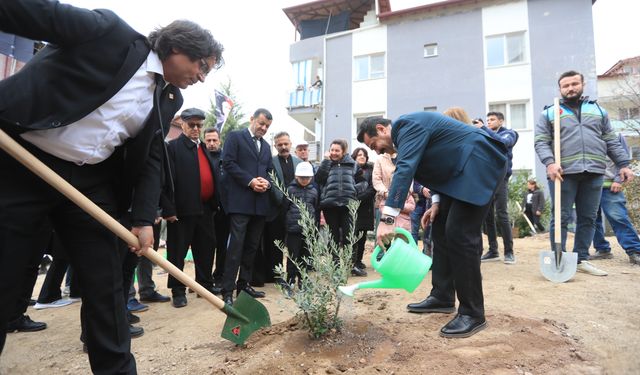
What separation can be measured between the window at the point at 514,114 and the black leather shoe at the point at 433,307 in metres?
12.5

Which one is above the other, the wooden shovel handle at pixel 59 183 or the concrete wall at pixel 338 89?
the concrete wall at pixel 338 89

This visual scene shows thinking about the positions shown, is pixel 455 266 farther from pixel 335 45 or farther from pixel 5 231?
pixel 335 45

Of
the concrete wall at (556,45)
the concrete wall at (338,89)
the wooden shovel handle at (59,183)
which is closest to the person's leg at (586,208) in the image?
the wooden shovel handle at (59,183)

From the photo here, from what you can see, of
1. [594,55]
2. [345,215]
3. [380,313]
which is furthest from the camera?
[594,55]

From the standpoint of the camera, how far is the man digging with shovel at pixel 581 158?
409 cm

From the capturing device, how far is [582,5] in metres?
12.9

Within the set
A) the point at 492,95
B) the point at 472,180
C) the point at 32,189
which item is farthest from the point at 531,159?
the point at 32,189

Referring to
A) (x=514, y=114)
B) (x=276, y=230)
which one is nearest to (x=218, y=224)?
(x=276, y=230)

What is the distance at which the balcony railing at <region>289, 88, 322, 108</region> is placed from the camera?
16672mm

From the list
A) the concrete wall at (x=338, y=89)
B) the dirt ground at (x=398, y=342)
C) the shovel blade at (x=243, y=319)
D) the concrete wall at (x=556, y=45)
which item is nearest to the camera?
the dirt ground at (x=398, y=342)

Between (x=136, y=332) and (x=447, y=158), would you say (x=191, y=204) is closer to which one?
(x=136, y=332)

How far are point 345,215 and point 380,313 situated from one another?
195 centimetres

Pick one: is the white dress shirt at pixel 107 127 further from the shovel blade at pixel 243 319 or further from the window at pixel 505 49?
the window at pixel 505 49

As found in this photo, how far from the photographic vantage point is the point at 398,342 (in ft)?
7.98
